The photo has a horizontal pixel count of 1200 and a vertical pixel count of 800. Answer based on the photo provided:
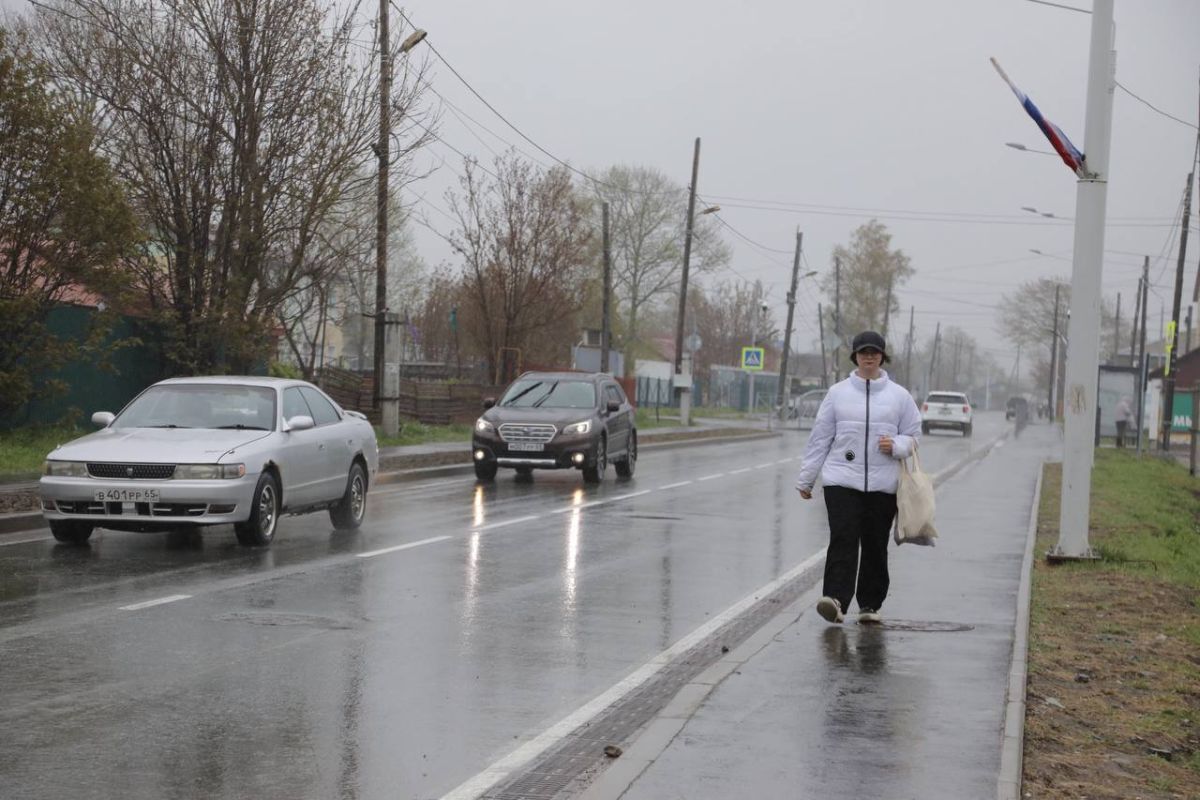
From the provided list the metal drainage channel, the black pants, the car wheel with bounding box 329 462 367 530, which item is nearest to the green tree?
the car wheel with bounding box 329 462 367 530

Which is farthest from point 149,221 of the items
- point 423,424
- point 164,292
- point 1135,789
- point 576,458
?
point 1135,789

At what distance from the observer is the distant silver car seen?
41.3 ft

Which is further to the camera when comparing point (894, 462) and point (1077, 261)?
point (1077, 261)

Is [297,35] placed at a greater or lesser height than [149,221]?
greater

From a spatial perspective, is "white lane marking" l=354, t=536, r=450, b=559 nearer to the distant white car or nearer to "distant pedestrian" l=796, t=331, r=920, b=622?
"distant pedestrian" l=796, t=331, r=920, b=622

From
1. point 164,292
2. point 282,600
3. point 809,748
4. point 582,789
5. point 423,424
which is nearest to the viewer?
point 582,789

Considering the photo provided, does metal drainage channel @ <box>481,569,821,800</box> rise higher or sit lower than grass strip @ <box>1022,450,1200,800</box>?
lower

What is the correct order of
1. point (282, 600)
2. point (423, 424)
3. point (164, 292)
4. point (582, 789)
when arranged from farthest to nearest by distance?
1. point (423, 424)
2. point (164, 292)
3. point (282, 600)
4. point (582, 789)

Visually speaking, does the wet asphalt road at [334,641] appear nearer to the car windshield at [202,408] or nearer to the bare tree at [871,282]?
the car windshield at [202,408]

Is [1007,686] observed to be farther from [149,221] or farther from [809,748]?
[149,221]

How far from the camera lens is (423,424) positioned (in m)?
37.8

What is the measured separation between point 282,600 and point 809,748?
5.05m

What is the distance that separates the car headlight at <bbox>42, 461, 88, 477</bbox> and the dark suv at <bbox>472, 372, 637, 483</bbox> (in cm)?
1055

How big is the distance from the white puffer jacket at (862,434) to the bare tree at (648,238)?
234 ft
